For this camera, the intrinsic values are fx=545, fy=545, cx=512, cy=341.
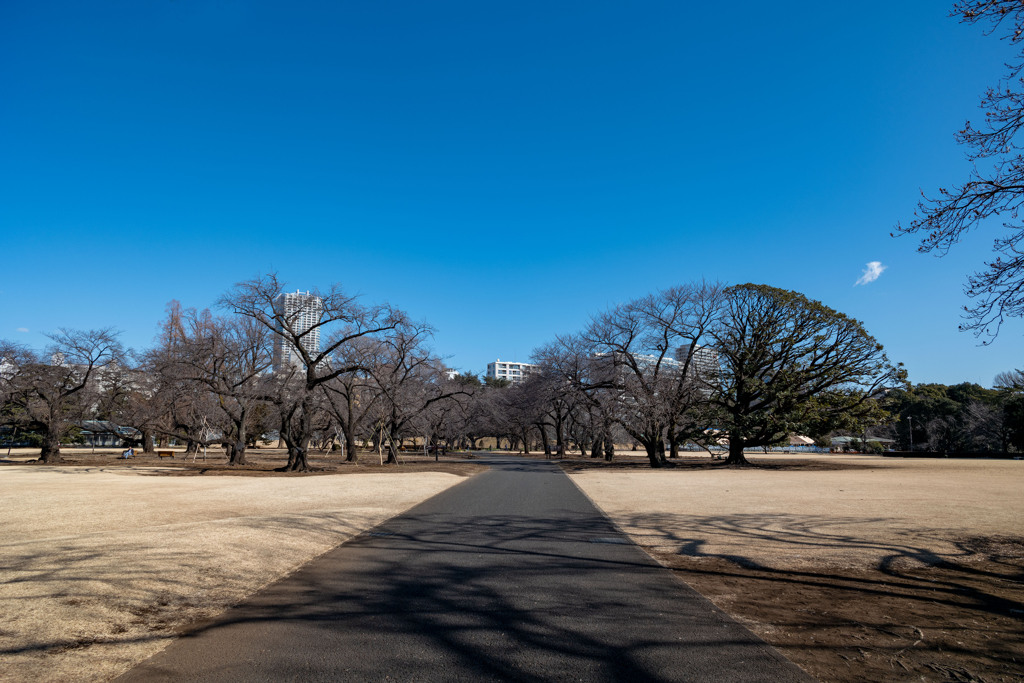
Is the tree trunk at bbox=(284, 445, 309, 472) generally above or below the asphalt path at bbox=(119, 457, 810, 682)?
below

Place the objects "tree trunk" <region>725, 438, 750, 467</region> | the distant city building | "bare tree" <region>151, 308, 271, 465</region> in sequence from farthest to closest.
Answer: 1. "tree trunk" <region>725, 438, 750, 467</region>
2. the distant city building
3. "bare tree" <region>151, 308, 271, 465</region>

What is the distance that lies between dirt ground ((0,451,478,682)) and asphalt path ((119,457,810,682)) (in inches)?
17.6

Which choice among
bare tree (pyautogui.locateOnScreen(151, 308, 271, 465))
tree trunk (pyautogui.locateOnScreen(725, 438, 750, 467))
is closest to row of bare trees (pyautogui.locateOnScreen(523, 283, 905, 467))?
tree trunk (pyautogui.locateOnScreen(725, 438, 750, 467))

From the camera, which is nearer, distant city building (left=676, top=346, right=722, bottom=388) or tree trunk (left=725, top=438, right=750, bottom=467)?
distant city building (left=676, top=346, right=722, bottom=388)

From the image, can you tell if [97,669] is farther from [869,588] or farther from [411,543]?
[869,588]

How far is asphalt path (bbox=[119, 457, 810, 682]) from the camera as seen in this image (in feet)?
13.6

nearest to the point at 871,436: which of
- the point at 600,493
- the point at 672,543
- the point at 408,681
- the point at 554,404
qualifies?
the point at 554,404

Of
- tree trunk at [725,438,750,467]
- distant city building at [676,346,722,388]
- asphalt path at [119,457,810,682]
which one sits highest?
distant city building at [676,346,722,388]

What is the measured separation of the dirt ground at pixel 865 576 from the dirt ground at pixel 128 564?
5.62 metres

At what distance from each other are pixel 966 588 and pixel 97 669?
9.08 metres

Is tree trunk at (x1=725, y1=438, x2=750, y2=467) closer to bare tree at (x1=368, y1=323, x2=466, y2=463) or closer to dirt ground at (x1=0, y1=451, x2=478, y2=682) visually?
bare tree at (x1=368, y1=323, x2=466, y2=463)

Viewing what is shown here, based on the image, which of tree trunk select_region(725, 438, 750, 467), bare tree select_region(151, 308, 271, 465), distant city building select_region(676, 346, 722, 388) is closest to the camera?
bare tree select_region(151, 308, 271, 465)

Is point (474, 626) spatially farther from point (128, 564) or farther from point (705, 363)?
point (705, 363)

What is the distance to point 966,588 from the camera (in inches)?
263
